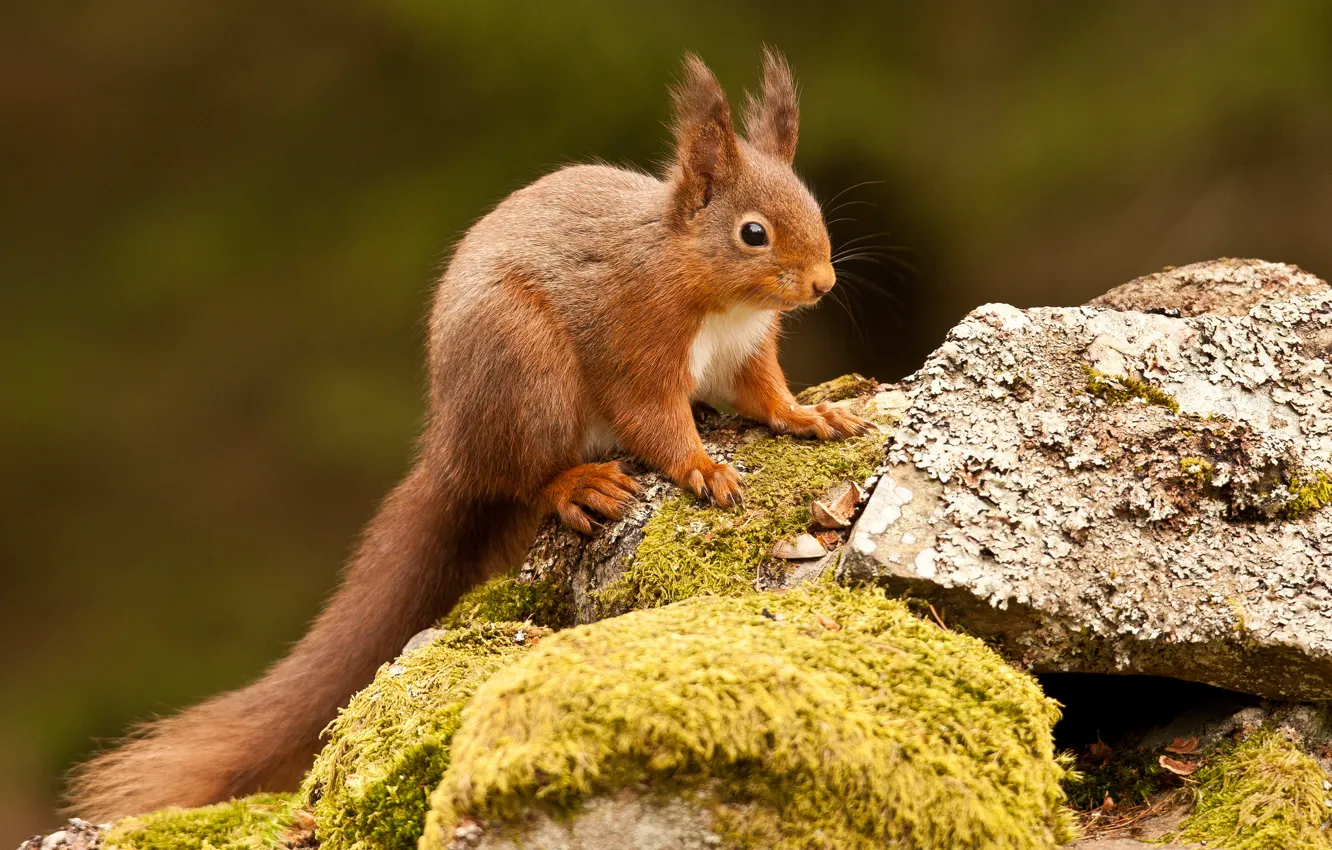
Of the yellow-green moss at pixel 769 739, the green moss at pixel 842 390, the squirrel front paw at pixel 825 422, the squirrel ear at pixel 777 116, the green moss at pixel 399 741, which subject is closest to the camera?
the yellow-green moss at pixel 769 739

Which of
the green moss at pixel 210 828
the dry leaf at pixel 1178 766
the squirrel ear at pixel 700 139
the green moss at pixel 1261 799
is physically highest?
the squirrel ear at pixel 700 139

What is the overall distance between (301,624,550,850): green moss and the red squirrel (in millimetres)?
402

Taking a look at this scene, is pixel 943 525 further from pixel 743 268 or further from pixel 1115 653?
pixel 743 268

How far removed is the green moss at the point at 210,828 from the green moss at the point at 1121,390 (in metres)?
1.57

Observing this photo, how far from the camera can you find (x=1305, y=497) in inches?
78.5

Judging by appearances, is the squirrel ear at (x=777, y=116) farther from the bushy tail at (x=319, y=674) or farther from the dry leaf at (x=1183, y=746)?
the dry leaf at (x=1183, y=746)

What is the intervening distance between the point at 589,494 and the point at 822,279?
0.68 m

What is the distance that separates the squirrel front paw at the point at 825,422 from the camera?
263cm

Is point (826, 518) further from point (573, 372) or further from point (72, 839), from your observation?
point (72, 839)

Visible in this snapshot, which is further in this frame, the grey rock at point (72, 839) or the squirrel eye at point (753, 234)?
the squirrel eye at point (753, 234)

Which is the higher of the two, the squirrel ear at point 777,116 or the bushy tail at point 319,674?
the squirrel ear at point 777,116

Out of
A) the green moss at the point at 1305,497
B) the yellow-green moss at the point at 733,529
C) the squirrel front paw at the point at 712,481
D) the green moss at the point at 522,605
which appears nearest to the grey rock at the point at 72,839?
the green moss at the point at 522,605

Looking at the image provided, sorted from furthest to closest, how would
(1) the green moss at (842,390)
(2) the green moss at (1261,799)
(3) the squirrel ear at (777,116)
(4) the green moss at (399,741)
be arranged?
(1) the green moss at (842,390)
(3) the squirrel ear at (777,116)
(4) the green moss at (399,741)
(2) the green moss at (1261,799)

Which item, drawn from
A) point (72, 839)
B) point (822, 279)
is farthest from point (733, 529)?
point (72, 839)
